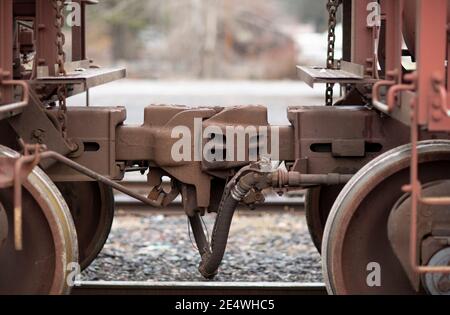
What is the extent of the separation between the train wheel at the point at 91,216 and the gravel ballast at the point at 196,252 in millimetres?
512

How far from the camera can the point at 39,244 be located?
4863 millimetres

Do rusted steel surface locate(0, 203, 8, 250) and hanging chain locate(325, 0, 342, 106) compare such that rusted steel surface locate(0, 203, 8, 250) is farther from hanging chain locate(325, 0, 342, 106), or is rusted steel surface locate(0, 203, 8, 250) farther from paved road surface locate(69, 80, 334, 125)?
paved road surface locate(69, 80, 334, 125)

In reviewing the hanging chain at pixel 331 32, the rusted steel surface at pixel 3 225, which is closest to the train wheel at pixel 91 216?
the hanging chain at pixel 331 32

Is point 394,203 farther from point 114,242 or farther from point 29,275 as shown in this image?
point 114,242

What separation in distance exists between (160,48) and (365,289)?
123 ft

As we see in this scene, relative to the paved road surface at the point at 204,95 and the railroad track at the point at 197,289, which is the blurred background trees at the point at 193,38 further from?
the railroad track at the point at 197,289

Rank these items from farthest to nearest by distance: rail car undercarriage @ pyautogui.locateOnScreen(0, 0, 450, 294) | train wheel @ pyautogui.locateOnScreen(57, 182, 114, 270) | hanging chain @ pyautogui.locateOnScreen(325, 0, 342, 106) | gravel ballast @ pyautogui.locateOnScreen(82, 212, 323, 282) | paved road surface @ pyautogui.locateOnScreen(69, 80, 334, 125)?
paved road surface @ pyautogui.locateOnScreen(69, 80, 334, 125) → gravel ballast @ pyautogui.locateOnScreen(82, 212, 323, 282) → train wheel @ pyautogui.locateOnScreen(57, 182, 114, 270) → hanging chain @ pyautogui.locateOnScreen(325, 0, 342, 106) → rail car undercarriage @ pyautogui.locateOnScreen(0, 0, 450, 294)

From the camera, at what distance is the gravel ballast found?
7441mm

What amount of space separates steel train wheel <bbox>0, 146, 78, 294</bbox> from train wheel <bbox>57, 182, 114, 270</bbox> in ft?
6.09

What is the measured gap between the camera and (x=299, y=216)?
32.0ft

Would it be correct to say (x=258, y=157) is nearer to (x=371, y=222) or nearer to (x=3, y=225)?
(x=371, y=222)

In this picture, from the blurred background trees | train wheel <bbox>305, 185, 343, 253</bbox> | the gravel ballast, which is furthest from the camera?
the blurred background trees

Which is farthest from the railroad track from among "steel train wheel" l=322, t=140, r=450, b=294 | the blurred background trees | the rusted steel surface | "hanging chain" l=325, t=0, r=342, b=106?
the blurred background trees
